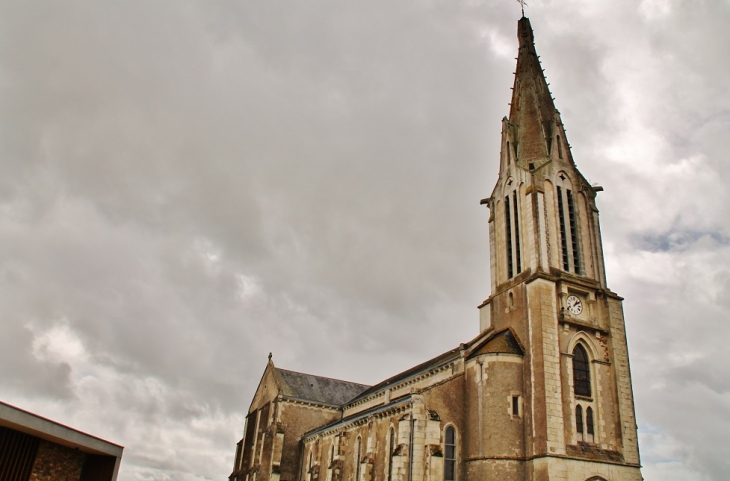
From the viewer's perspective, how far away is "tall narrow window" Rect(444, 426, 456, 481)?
30.0m

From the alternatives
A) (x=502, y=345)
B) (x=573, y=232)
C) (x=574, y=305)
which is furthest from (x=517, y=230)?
(x=502, y=345)

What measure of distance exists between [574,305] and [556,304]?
1.59 metres

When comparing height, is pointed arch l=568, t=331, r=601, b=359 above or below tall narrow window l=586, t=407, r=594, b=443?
above

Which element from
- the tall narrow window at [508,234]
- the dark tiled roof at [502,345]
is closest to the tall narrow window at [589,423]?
the dark tiled roof at [502,345]

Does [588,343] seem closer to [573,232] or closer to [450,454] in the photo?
[573,232]

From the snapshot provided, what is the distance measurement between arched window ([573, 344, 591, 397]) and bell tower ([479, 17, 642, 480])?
0.06m

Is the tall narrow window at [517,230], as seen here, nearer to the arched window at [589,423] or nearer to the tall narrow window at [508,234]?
the tall narrow window at [508,234]

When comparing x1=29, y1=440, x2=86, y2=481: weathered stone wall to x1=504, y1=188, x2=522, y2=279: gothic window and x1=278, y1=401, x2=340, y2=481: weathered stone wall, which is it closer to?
x1=504, y1=188, x2=522, y2=279: gothic window

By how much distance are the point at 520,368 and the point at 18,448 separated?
23884mm

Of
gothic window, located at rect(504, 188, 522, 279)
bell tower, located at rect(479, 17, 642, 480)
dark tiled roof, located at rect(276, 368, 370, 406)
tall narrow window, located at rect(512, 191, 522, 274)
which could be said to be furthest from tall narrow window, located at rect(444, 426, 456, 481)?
dark tiled roof, located at rect(276, 368, 370, 406)

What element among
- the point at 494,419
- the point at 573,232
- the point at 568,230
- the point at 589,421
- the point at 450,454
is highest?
the point at 573,232

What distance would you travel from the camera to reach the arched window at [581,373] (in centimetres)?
3092

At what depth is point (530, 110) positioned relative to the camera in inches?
1588

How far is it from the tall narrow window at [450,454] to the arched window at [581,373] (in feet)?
23.3
